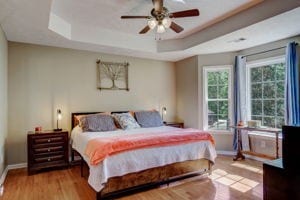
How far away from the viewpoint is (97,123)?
3.88 metres

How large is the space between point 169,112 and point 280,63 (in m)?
2.96

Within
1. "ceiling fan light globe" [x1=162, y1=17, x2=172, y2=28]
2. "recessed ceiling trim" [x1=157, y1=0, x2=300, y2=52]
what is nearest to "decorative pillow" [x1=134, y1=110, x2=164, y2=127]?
"recessed ceiling trim" [x1=157, y1=0, x2=300, y2=52]

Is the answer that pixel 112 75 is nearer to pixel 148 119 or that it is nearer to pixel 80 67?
pixel 80 67

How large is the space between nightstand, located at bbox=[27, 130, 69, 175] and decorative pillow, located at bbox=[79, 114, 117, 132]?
43 cm

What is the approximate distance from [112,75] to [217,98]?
2.73 meters

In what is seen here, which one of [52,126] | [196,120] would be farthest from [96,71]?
[196,120]

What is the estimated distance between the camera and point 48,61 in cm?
421

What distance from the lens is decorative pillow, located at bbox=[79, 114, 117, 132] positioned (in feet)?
12.4

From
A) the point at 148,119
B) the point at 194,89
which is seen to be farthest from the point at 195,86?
the point at 148,119

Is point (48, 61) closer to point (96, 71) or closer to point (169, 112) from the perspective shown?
point (96, 71)

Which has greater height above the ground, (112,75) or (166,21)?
(166,21)

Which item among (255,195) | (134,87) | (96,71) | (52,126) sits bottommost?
(255,195)

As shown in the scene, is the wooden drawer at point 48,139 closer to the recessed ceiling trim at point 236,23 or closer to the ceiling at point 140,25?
the ceiling at point 140,25

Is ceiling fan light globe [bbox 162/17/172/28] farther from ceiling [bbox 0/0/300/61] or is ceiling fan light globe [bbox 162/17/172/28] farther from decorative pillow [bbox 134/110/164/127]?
decorative pillow [bbox 134/110/164/127]
